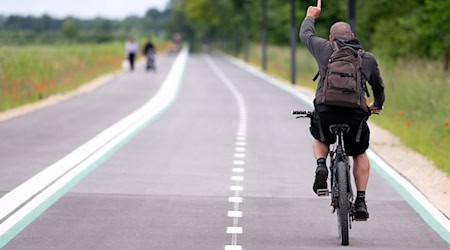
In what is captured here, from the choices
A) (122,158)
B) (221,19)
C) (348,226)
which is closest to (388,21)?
(122,158)

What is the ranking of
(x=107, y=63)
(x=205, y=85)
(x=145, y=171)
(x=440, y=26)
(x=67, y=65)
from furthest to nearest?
(x=107, y=63)
(x=67, y=65)
(x=205, y=85)
(x=440, y=26)
(x=145, y=171)

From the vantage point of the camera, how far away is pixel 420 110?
75.6 feet

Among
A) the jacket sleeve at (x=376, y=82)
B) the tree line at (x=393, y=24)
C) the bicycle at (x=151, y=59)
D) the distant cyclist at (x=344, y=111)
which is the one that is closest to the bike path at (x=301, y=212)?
the distant cyclist at (x=344, y=111)

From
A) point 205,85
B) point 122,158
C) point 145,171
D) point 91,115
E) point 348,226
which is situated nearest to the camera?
point 348,226

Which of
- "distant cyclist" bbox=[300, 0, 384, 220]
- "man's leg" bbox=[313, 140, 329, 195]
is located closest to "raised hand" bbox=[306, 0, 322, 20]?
"distant cyclist" bbox=[300, 0, 384, 220]

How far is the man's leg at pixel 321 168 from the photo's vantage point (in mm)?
8773

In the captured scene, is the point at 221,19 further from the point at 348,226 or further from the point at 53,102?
the point at 348,226

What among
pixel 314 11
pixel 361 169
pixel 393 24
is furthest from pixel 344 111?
pixel 393 24

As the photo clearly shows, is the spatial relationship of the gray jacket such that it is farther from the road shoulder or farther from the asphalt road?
the road shoulder

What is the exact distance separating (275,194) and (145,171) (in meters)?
2.51

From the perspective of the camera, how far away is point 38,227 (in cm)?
924

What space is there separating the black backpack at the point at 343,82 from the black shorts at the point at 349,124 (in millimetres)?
150

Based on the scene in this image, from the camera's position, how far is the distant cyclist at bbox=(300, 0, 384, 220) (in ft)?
28.4

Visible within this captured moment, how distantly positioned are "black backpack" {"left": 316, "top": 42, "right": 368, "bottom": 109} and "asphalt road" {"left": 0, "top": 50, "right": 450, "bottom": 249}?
1.24 metres
